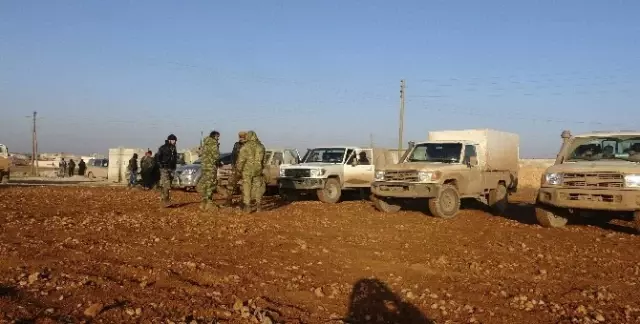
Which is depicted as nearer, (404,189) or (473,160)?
(404,189)

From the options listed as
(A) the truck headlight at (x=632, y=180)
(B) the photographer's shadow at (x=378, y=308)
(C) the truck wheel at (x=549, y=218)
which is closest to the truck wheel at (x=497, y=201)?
(C) the truck wheel at (x=549, y=218)

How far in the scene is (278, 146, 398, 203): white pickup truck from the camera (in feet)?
49.6

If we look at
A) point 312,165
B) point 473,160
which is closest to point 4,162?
point 312,165

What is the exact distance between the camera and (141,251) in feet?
20.8

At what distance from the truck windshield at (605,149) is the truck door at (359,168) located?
6.44 metres

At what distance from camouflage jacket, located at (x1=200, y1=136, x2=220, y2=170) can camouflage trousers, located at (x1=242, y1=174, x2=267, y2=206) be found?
66 cm

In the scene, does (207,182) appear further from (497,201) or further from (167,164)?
(497,201)

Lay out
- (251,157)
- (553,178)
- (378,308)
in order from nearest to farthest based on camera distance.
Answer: (378,308) → (553,178) → (251,157)

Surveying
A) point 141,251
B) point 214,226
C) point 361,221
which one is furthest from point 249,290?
point 361,221

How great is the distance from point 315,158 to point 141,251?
10147 millimetres

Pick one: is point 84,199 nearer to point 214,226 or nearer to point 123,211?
point 123,211

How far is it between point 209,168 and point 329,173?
16.3 ft

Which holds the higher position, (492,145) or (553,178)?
(492,145)

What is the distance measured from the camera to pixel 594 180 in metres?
9.20
